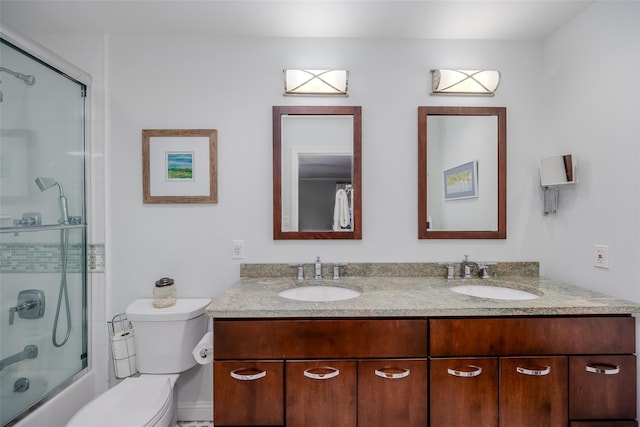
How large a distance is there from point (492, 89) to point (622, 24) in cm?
57

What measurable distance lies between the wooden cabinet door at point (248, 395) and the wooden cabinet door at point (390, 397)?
0.33m

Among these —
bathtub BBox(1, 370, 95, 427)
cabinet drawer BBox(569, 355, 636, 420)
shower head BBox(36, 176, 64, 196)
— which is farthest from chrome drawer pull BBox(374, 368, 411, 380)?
shower head BBox(36, 176, 64, 196)

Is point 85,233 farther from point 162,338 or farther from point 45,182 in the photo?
point 162,338

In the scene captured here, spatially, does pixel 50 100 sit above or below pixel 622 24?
below

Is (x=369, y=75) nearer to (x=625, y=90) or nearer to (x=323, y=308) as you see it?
(x=625, y=90)

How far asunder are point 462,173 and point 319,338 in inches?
49.7

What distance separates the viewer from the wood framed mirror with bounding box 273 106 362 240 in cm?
185

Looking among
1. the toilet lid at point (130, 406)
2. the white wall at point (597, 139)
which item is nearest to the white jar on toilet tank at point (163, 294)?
the toilet lid at point (130, 406)

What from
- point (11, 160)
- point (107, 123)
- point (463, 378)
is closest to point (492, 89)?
point (463, 378)

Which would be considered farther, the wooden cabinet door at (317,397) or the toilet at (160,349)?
the toilet at (160,349)

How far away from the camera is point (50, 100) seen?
1.70 m

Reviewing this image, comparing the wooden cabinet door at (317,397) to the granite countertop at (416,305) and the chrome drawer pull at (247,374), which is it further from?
the granite countertop at (416,305)

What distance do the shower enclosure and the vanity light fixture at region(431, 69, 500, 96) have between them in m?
2.06

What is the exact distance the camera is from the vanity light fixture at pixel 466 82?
183cm
